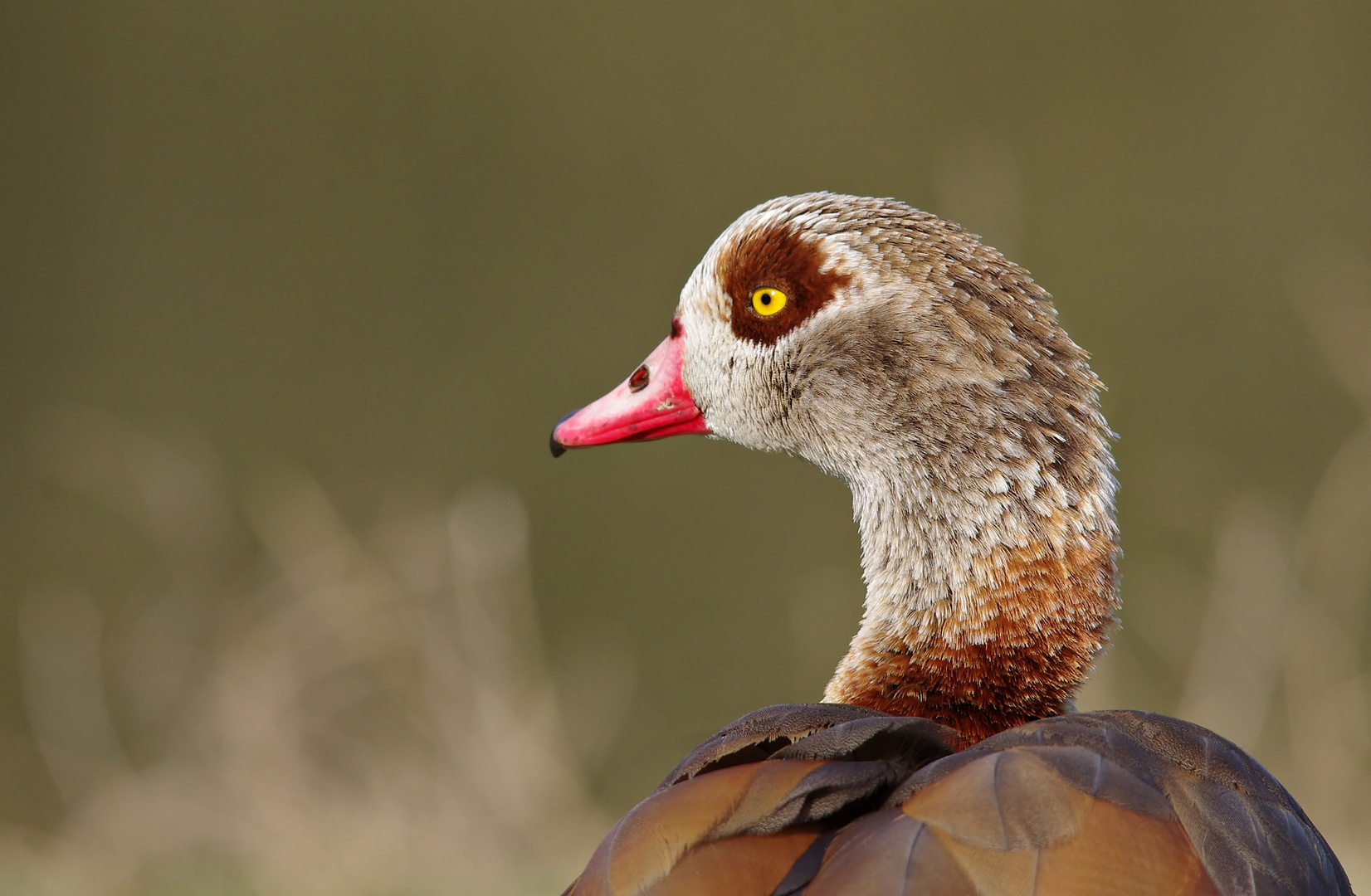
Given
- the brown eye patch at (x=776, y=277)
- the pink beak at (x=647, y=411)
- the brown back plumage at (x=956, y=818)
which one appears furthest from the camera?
the pink beak at (x=647, y=411)

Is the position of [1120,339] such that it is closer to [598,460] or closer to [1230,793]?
[598,460]

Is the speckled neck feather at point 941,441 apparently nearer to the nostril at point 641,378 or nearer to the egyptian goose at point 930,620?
the egyptian goose at point 930,620

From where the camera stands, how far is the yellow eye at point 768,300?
2.09 m

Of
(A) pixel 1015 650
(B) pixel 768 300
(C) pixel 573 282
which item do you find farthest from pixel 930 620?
(C) pixel 573 282

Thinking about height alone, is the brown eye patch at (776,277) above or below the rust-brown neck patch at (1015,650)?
above

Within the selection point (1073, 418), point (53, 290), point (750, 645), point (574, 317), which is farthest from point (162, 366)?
point (1073, 418)

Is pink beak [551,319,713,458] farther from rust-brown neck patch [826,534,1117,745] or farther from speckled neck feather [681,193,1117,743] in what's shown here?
rust-brown neck patch [826,534,1117,745]

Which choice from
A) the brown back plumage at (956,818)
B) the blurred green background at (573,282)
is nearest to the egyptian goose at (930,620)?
the brown back plumage at (956,818)

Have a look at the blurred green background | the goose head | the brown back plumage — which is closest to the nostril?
the goose head

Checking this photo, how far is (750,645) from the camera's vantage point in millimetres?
7422

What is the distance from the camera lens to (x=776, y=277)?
6.84ft

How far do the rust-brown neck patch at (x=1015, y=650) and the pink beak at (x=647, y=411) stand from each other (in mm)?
525

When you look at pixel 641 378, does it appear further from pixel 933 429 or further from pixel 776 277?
pixel 933 429

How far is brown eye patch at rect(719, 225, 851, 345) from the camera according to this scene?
6.73 ft
